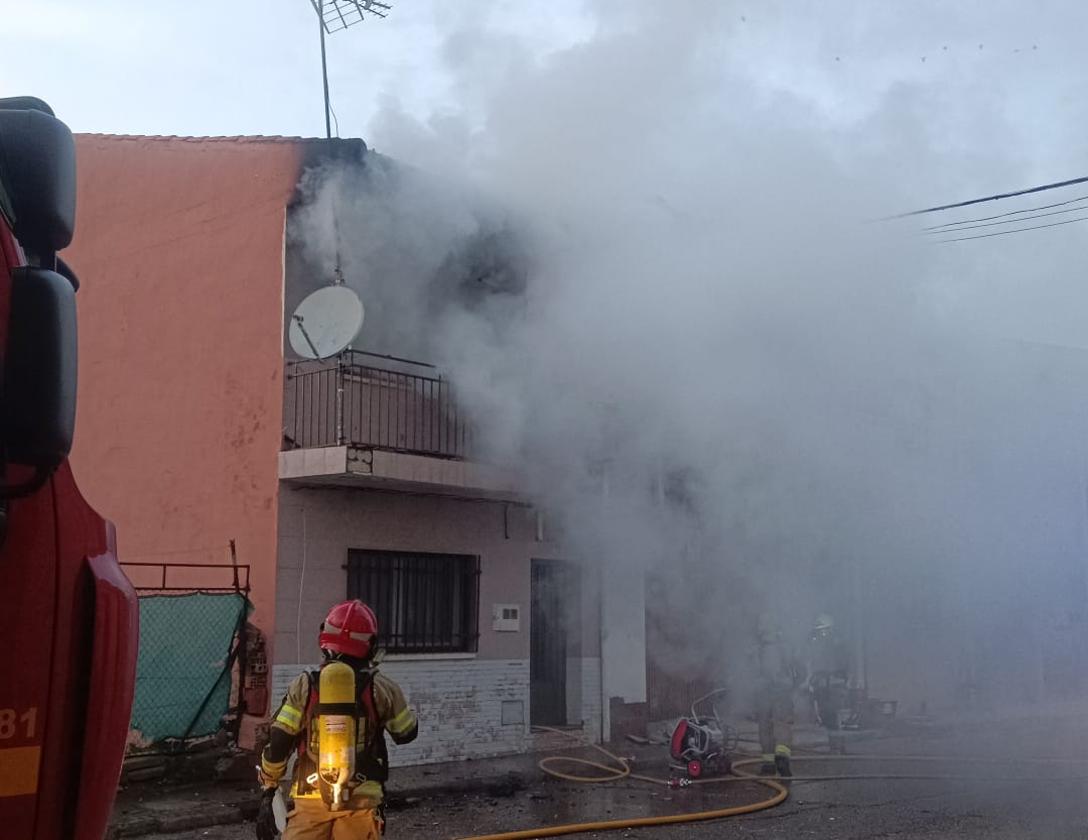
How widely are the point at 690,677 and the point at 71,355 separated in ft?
39.7

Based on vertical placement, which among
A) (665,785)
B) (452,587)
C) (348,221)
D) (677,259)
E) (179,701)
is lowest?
(665,785)

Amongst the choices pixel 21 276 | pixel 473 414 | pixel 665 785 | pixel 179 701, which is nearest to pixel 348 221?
pixel 473 414

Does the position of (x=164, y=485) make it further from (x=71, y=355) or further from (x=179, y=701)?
(x=71, y=355)

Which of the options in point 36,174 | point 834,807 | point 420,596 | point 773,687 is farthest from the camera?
point 420,596

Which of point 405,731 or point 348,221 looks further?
point 348,221

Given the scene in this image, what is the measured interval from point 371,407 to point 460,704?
10.2ft

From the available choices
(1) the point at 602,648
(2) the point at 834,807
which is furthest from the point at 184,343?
(2) the point at 834,807

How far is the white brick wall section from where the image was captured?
35.7ft

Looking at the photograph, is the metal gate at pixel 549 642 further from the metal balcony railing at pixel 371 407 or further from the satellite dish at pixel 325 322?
the satellite dish at pixel 325 322

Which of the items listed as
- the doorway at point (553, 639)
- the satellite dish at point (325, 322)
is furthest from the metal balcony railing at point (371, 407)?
the doorway at point (553, 639)

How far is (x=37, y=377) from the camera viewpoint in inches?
84.7

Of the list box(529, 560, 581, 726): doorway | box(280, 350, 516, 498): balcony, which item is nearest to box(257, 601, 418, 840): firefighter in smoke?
box(280, 350, 516, 498): balcony

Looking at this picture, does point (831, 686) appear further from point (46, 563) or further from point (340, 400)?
point (46, 563)

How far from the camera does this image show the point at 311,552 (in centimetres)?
1038
